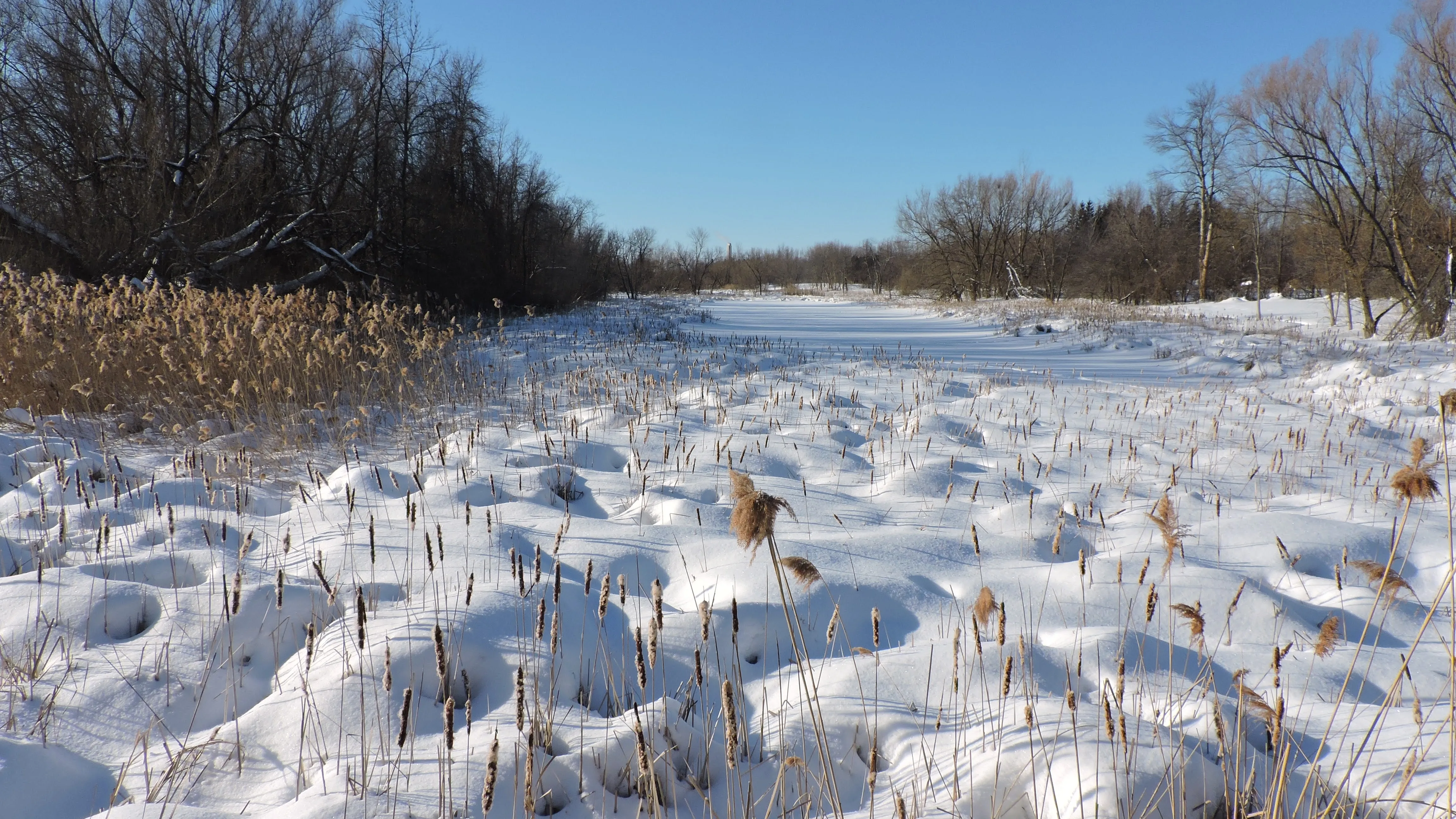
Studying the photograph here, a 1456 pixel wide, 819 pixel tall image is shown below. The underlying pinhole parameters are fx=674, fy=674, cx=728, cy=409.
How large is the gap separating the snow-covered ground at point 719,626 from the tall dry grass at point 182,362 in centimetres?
53

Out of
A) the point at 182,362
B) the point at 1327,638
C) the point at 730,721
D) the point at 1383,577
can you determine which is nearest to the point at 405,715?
the point at 730,721

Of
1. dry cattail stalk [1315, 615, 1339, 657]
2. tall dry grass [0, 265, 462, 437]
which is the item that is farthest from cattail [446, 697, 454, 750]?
tall dry grass [0, 265, 462, 437]

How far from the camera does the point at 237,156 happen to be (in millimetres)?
12695

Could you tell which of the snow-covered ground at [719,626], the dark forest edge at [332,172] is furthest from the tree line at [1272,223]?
the snow-covered ground at [719,626]

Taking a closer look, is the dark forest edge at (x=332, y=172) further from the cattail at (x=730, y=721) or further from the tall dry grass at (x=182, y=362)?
the cattail at (x=730, y=721)

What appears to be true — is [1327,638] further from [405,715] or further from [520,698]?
[405,715]

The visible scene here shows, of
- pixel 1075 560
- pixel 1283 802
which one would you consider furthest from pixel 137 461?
pixel 1283 802

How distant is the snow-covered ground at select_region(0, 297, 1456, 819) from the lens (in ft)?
5.13

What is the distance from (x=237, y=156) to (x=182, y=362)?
30.3 ft

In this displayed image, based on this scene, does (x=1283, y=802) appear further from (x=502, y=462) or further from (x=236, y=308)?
(x=236, y=308)

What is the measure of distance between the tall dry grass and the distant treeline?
2408 mm

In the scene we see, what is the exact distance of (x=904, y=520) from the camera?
140 inches

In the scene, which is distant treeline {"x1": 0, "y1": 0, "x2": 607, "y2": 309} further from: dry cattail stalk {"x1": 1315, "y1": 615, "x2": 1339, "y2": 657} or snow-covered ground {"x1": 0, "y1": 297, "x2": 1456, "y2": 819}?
dry cattail stalk {"x1": 1315, "y1": 615, "x2": 1339, "y2": 657}

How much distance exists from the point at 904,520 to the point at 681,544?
49.3 inches
